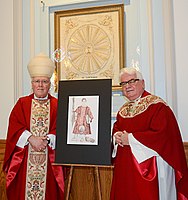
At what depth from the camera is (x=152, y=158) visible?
2.65m

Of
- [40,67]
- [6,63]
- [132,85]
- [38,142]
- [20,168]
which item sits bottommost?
[20,168]

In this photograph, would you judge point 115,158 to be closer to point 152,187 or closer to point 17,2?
point 152,187

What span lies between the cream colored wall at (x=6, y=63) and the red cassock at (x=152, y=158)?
161 cm

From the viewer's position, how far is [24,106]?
3209mm

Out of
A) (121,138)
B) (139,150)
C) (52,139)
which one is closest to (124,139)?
(121,138)

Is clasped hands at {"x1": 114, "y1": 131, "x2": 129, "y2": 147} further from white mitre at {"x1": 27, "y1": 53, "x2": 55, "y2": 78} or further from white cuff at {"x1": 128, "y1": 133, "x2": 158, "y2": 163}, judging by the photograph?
white mitre at {"x1": 27, "y1": 53, "x2": 55, "y2": 78}

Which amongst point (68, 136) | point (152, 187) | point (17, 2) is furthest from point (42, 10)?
point (152, 187)

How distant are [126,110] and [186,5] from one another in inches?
47.0

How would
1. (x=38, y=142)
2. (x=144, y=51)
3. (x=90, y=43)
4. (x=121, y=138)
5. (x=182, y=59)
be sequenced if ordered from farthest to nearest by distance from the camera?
(x=90, y=43) < (x=144, y=51) < (x=182, y=59) < (x=38, y=142) < (x=121, y=138)

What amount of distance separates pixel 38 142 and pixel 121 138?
800 millimetres

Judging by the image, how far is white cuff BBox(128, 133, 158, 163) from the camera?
2.61 m

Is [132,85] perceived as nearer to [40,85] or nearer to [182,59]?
[182,59]

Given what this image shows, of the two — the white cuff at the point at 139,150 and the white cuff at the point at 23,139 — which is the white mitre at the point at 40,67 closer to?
the white cuff at the point at 23,139

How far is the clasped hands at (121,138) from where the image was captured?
8.84 feet
